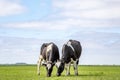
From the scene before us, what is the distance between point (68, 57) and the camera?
40031 mm

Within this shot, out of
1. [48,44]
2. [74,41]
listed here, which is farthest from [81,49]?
[48,44]

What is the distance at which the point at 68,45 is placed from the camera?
4069cm

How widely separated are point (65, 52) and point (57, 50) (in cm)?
99

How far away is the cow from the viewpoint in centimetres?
3875

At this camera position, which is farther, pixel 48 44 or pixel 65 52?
pixel 48 44

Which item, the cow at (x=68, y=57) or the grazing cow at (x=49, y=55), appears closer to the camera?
the grazing cow at (x=49, y=55)

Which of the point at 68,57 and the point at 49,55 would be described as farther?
the point at 68,57

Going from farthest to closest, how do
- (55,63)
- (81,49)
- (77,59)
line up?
(81,49), (77,59), (55,63)

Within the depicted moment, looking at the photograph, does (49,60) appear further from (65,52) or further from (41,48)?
(41,48)

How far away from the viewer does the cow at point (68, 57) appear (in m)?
38.8

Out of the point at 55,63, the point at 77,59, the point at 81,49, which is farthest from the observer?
the point at 81,49

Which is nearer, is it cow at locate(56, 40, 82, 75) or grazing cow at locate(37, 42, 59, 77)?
grazing cow at locate(37, 42, 59, 77)

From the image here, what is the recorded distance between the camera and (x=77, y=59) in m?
41.3

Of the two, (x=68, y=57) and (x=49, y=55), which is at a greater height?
(x=49, y=55)
